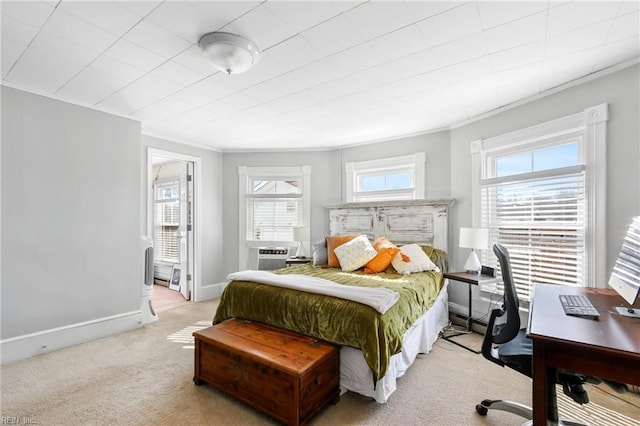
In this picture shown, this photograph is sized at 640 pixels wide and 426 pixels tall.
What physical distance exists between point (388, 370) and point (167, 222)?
5.45 meters

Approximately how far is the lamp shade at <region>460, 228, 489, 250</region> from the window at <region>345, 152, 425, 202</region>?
3.26 ft

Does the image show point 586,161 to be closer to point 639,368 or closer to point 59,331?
point 639,368

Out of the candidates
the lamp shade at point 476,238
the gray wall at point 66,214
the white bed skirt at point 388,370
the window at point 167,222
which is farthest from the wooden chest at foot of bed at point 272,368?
the window at point 167,222

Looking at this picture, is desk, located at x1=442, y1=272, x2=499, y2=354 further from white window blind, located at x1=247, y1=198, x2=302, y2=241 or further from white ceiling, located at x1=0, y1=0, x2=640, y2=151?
white window blind, located at x1=247, y1=198, x2=302, y2=241

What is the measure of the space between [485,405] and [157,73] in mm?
3403

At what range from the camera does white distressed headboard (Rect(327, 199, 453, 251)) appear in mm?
3746

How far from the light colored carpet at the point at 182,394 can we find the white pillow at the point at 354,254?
3.59 feet

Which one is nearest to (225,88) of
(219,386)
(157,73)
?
(157,73)

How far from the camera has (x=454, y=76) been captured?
8.21 ft

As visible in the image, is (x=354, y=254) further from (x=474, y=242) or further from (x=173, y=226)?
(x=173, y=226)

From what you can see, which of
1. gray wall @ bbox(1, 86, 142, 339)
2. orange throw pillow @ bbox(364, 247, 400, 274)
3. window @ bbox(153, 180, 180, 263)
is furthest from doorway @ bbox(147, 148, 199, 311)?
orange throw pillow @ bbox(364, 247, 400, 274)

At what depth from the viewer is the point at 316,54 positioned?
2146 mm

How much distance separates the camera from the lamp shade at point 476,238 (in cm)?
307

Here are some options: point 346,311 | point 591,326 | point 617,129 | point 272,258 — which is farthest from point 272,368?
point 617,129
